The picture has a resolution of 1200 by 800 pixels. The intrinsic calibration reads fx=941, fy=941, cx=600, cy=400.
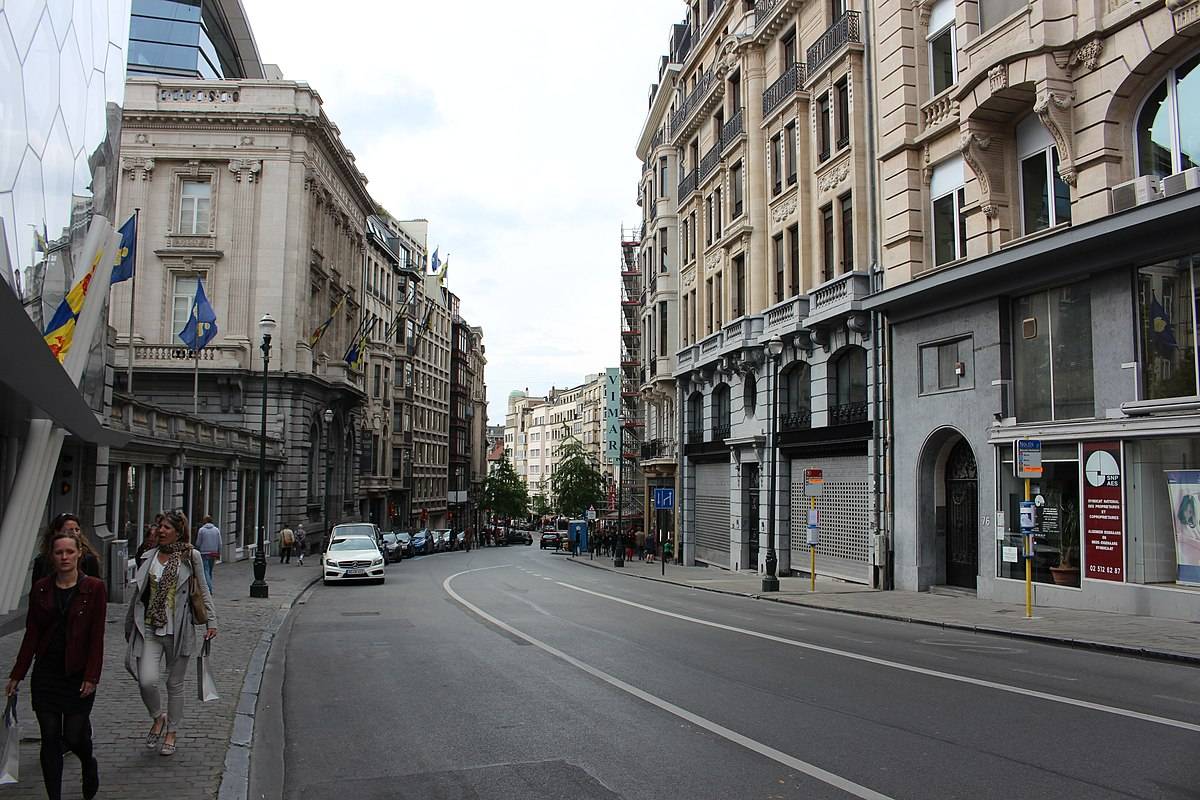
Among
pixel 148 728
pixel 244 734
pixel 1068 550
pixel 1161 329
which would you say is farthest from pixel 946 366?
pixel 148 728

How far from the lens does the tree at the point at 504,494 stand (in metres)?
108

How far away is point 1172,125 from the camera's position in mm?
17422

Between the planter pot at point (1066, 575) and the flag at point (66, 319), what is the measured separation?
1875 cm

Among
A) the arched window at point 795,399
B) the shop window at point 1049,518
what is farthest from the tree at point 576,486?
the shop window at point 1049,518

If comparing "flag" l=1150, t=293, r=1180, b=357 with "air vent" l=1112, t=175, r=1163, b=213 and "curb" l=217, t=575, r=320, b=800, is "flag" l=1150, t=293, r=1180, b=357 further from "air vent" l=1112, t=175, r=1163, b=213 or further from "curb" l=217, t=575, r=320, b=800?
"curb" l=217, t=575, r=320, b=800

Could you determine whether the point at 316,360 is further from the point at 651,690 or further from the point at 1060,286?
the point at 651,690

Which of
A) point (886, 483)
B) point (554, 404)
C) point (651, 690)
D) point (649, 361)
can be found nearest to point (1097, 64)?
point (886, 483)

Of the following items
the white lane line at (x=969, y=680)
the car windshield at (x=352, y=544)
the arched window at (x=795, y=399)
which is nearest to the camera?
the white lane line at (x=969, y=680)

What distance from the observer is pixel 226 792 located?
6637mm

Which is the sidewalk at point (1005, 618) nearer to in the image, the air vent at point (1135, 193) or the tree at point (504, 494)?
the air vent at point (1135, 193)

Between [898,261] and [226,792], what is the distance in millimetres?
22176

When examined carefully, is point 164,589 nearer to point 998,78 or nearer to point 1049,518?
point 1049,518

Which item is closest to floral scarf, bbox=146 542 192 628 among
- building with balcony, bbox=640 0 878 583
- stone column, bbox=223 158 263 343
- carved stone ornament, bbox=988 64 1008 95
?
carved stone ornament, bbox=988 64 1008 95

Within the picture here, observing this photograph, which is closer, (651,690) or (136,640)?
(136,640)
